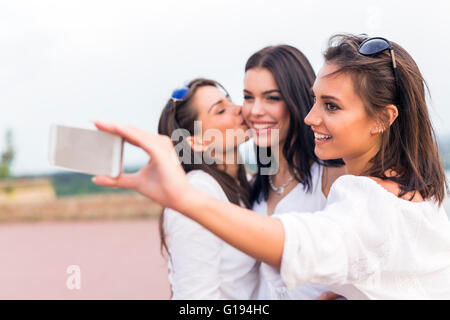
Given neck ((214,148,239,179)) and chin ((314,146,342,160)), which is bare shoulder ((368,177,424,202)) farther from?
neck ((214,148,239,179))

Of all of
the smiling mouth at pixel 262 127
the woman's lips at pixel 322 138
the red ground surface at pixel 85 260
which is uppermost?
the smiling mouth at pixel 262 127

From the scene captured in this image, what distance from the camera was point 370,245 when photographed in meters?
1.35

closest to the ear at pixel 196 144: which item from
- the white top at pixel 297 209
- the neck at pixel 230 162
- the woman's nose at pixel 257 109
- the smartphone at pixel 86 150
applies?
the neck at pixel 230 162

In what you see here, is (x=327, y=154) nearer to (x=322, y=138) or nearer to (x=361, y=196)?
(x=322, y=138)

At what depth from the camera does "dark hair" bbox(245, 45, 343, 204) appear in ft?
8.83

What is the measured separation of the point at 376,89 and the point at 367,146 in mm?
203

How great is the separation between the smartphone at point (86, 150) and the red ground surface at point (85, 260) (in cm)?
525

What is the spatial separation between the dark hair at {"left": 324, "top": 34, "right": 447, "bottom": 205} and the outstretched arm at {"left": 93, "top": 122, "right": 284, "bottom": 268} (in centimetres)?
55

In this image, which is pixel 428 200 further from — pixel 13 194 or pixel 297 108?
pixel 13 194

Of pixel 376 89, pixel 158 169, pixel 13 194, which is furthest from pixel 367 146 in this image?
pixel 13 194

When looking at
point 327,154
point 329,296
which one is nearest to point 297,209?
point 329,296

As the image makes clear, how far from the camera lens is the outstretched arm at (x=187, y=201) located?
3.70ft

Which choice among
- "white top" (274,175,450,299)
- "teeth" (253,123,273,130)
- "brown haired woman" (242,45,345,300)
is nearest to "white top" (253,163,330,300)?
"brown haired woman" (242,45,345,300)

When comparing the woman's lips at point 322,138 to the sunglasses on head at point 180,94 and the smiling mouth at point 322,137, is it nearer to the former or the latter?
the smiling mouth at point 322,137
